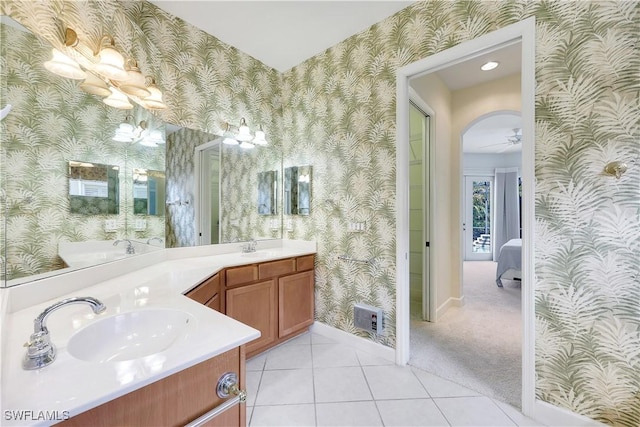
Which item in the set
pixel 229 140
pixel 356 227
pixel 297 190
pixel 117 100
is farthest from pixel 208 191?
pixel 356 227

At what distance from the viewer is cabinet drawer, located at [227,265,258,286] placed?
2030 millimetres

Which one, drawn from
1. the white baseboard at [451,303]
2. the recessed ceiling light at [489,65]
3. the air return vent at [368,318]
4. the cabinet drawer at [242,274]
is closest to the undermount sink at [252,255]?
the cabinet drawer at [242,274]

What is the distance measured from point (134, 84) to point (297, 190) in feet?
5.47

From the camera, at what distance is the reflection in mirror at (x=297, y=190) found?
2.81 m

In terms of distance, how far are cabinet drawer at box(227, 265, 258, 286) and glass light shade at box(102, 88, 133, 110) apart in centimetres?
131

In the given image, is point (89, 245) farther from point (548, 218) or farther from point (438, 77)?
point (438, 77)

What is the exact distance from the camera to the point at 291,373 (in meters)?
2.03

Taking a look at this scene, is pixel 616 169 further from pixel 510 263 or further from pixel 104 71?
pixel 510 263

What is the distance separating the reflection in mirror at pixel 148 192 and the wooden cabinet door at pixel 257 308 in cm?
86

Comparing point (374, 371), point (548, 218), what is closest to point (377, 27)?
point (548, 218)

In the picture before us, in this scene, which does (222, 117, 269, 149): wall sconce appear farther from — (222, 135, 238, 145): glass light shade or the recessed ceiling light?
the recessed ceiling light

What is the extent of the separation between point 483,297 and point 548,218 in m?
2.90

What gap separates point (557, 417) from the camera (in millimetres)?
1517

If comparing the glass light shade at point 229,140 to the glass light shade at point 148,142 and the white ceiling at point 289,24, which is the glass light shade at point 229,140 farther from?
the white ceiling at point 289,24
